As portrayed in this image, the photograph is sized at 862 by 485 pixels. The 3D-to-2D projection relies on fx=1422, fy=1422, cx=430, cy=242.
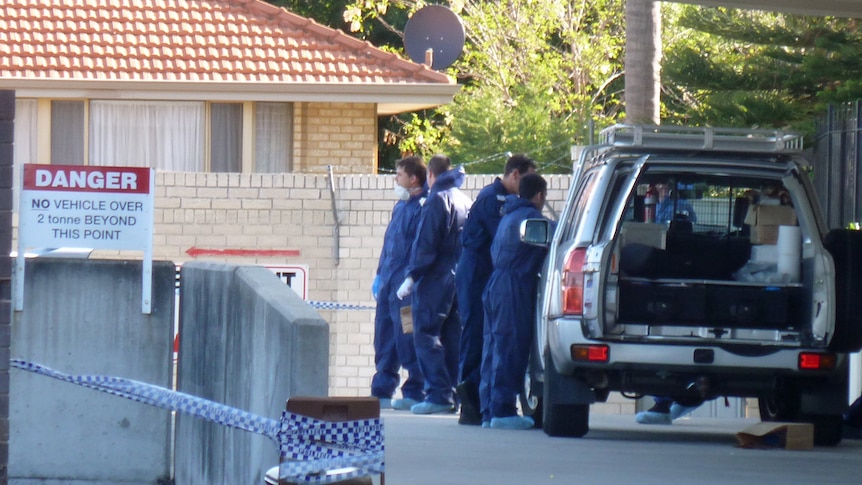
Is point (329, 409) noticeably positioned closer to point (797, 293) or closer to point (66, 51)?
point (797, 293)

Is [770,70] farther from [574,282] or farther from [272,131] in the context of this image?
[574,282]

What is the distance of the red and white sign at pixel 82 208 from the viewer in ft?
27.9

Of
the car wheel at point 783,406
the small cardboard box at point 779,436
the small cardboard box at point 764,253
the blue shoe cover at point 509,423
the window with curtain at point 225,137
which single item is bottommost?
the blue shoe cover at point 509,423

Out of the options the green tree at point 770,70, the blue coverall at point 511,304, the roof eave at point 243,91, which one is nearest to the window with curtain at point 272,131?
the roof eave at point 243,91

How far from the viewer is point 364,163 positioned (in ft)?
61.4

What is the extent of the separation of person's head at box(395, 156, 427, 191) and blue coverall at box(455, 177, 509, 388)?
1163mm

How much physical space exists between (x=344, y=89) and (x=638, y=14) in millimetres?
4048

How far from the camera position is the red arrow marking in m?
15.1

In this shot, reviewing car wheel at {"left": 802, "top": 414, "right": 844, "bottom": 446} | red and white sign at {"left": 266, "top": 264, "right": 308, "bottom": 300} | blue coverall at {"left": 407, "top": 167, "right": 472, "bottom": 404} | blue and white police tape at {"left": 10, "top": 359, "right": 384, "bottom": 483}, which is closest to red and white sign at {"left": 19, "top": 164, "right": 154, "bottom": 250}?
blue coverall at {"left": 407, "top": 167, "right": 472, "bottom": 404}

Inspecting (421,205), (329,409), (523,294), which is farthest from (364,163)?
(329,409)

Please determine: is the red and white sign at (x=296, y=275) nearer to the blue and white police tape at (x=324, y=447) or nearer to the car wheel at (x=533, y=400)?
the car wheel at (x=533, y=400)

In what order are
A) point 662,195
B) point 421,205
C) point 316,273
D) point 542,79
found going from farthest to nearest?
point 542,79 < point 316,273 < point 421,205 < point 662,195

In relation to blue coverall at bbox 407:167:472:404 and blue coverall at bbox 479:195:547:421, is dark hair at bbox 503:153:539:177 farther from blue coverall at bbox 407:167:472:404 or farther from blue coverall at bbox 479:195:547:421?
blue coverall at bbox 407:167:472:404

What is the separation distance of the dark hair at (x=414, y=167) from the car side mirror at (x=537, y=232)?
2.55 metres
